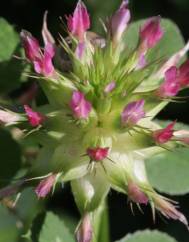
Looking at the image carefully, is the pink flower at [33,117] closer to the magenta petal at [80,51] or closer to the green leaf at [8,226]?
the magenta petal at [80,51]

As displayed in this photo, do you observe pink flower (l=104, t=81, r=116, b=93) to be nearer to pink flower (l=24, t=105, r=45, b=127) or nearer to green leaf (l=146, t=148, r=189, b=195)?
pink flower (l=24, t=105, r=45, b=127)

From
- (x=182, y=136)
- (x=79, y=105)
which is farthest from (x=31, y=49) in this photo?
(x=182, y=136)

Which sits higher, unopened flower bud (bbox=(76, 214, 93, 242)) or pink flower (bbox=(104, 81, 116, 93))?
pink flower (bbox=(104, 81, 116, 93))

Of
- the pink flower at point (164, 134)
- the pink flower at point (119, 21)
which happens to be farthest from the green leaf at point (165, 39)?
the pink flower at point (164, 134)

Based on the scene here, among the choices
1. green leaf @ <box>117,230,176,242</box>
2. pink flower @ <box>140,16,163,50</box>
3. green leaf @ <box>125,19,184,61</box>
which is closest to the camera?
pink flower @ <box>140,16,163,50</box>

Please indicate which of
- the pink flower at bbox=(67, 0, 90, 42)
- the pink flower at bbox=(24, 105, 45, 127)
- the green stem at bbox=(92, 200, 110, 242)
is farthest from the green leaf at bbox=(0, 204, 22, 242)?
the pink flower at bbox=(67, 0, 90, 42)

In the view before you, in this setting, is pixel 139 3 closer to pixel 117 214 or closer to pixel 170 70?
pixel 117 214

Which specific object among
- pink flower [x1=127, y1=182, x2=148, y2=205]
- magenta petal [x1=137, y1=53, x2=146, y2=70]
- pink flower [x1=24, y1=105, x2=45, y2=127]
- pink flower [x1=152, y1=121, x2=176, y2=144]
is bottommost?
pink flower [x1=127, y1=182, x2=148, y2=205]

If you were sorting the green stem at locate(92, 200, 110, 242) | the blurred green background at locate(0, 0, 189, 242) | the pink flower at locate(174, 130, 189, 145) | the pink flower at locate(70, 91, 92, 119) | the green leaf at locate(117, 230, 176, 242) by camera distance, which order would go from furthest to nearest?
the blurred green background at locate(0, 0, 189, 242) < the green leaf at locate(117, 230, 176, 242) < the green stem at locate(92, 200, 110, 242) < the pink flower at locate(174, 130, 189, 145) < the pink flower at locate(70, 91, 92, 119)
